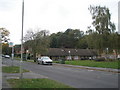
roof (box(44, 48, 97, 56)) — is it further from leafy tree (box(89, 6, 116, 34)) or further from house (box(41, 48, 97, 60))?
leafy tree (box(89, 6, 116, 34))

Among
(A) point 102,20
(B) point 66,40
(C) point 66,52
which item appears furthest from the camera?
(B) point 66,40

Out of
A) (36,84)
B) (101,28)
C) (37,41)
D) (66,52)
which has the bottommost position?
(36,84)

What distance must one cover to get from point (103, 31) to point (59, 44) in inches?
2324

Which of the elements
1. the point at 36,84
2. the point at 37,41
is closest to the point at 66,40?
the point at 37,41

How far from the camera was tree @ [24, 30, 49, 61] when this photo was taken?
50.1 metres

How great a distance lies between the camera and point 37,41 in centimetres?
5059

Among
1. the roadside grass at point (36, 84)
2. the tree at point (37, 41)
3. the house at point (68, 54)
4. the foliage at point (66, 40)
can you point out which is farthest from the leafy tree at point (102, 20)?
the foliage at point (66, 40)

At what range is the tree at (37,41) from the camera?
5009cm

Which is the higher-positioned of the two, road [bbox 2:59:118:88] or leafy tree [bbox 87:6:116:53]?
leafy tree [bbox 87:6:116:53]

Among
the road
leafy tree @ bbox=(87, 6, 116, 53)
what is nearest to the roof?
leafy tree @ bbox=(87, 6, 116, 53)

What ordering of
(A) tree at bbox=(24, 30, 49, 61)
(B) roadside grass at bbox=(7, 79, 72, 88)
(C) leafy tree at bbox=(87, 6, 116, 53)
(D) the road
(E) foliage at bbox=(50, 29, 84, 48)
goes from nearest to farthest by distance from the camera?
(B) roadside grass at bbox=(7, 79, 72, 88) → (D) the road → (C) leafy tree at bbox=(87, 6, 116, 53) → (A) tree at bbox=(24, 30, 49, 61) → (E) foliage at bbox=(50, 29, 84, 48)

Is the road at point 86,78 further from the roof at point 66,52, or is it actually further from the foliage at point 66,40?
the foliage at point 66,40

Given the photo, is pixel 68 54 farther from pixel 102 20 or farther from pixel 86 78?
pixel 86 78

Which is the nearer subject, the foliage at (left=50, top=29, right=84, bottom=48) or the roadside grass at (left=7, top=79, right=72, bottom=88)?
the roadside grass at (left=7, top=79, right=72, bottom=88)
